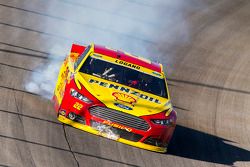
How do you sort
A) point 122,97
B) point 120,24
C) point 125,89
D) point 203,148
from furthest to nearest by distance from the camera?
point 120,24, point 203,148, point 125,89, point 122,97

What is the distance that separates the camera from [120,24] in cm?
2609

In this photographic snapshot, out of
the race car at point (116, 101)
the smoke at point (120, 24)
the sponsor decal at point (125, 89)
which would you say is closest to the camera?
the race car at point (116, 101)

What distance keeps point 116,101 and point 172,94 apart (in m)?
5.35

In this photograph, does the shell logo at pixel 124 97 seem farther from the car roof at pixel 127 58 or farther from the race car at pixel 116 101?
the car roof at pixel 127 58

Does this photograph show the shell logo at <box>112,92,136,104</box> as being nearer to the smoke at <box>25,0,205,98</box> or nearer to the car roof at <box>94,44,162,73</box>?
the car roof at <box>94,44,162,73</box>

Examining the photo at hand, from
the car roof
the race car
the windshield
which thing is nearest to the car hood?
the race car

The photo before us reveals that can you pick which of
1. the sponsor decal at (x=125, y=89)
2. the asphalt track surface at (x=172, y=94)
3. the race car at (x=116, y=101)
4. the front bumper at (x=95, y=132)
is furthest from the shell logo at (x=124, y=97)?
the asphalt track surface at (x=172, y=94)

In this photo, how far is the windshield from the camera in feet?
51.2

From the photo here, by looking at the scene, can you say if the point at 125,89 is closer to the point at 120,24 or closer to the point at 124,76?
the point at 124,76

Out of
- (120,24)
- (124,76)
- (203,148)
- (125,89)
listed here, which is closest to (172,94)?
(203,148)

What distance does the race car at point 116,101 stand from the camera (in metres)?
14.4

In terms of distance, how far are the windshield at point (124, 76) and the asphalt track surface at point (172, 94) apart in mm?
1277

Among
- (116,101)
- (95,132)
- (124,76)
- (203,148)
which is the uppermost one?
(124,76)

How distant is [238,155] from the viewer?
645 inches
